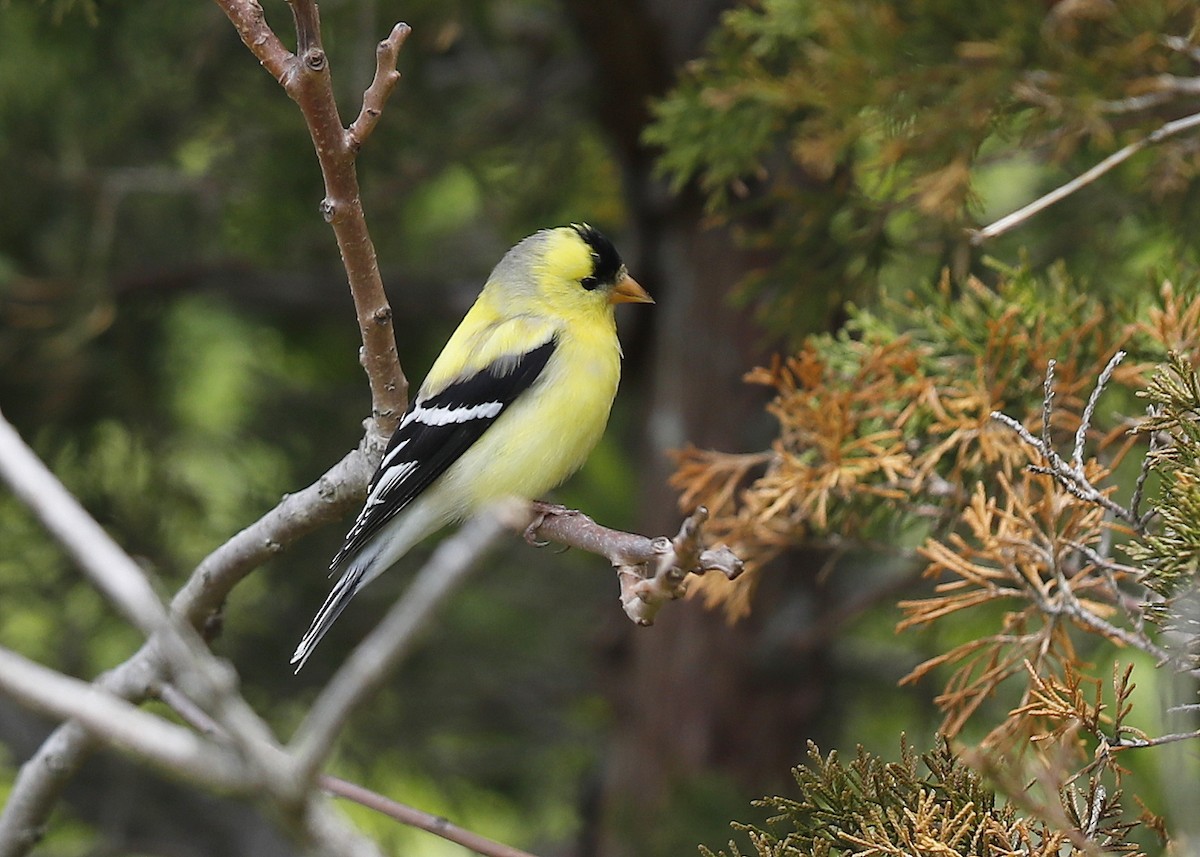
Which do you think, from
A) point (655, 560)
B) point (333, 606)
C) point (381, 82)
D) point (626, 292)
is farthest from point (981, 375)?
point (333, 606)

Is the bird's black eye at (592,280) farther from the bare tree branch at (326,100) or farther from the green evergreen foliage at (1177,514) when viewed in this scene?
the green evergreen foliage at (1177,514)

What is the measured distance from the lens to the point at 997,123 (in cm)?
273

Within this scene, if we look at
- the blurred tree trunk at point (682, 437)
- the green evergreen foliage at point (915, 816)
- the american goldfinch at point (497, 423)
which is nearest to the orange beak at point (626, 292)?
the american goldfinch at point (497, 423)

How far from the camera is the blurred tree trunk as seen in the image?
4.05 m

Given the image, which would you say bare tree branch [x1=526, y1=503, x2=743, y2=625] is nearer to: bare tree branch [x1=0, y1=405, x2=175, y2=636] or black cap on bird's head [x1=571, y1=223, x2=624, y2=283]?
bare tree branch [x1=0, y1=405, x2=175, y2=636]

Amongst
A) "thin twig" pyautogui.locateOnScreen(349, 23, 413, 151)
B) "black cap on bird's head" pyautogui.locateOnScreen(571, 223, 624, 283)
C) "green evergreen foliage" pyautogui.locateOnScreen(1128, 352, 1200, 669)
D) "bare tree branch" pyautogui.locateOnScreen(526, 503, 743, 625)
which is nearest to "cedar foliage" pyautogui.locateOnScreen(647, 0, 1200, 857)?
"green evergreen foliage" pyautogui.locateOnScreen(1128, 352, 1200, 669)

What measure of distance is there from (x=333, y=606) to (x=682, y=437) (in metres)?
1.68

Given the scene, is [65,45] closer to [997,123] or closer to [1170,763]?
[997,123]

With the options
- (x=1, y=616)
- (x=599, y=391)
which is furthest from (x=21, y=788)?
(x=1, y=616)

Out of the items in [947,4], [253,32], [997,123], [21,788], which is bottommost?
[21,788]

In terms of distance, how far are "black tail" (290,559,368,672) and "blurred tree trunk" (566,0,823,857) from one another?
4.48 feet

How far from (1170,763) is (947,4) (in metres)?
2.00

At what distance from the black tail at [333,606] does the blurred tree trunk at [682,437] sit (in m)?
1.36

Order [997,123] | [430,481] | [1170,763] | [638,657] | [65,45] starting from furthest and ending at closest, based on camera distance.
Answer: [638,657] → [65,45] → [430,481] → [997,123] → [1170,763]
